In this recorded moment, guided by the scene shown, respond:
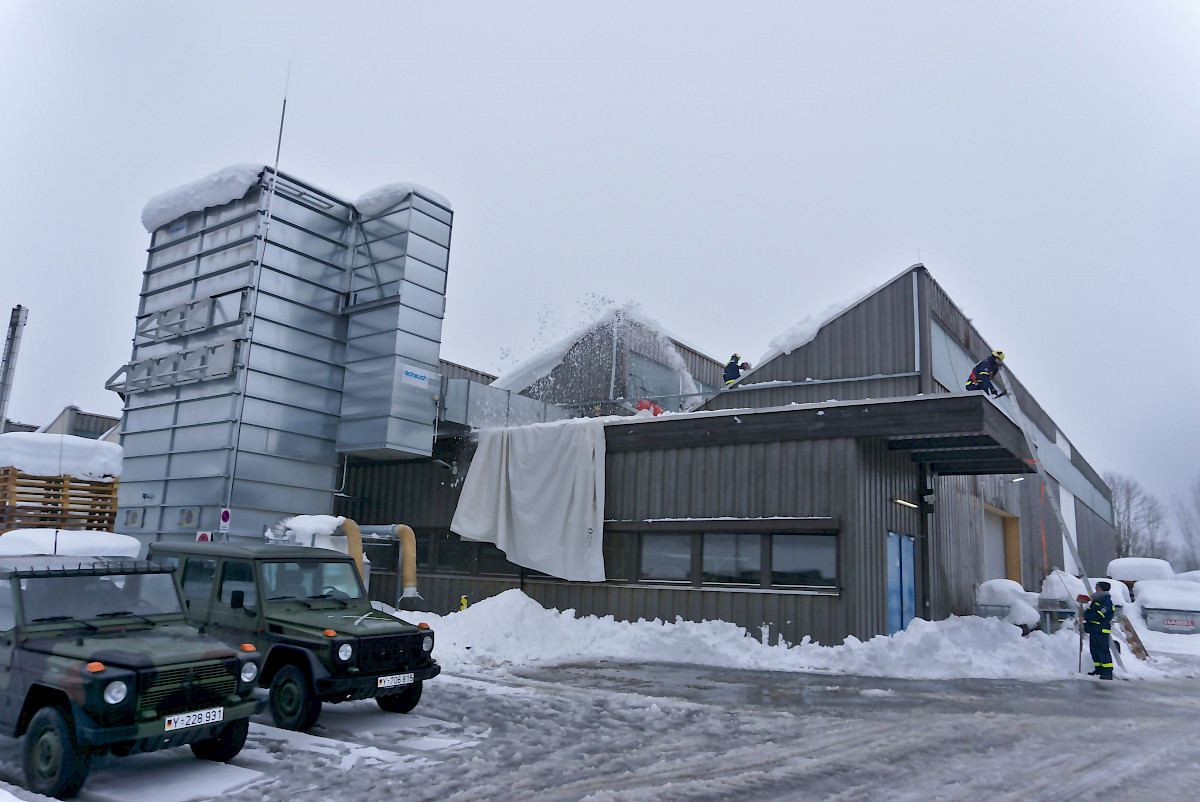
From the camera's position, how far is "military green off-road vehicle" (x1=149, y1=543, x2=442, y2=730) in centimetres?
879

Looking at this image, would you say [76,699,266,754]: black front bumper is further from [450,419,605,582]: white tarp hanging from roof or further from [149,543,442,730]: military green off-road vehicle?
[450,419,605,582]: white tarp hanging from roof

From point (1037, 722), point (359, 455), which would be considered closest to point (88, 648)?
point (1037, 722)

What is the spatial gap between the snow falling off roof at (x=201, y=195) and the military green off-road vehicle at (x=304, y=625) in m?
11.9

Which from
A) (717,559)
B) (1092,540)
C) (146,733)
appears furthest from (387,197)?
(1092,540)

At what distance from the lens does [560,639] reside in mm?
16312

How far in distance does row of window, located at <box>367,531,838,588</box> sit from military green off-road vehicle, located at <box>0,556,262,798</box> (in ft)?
33.5

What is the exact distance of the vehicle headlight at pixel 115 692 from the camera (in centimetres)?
647

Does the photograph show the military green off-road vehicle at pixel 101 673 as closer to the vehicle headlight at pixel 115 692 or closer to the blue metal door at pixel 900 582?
the vehicle headlight at pixel 115 692

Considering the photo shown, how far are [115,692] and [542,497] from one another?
40.3 ft

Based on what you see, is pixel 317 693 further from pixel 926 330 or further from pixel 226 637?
pixel 926 330

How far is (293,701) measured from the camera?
29.1 feet

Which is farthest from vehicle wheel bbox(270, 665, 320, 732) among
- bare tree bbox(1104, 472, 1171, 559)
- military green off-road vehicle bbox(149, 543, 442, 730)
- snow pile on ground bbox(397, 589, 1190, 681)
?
bare tree bbox(1104, 472, 1171, 559)

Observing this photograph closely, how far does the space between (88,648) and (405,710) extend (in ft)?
12.3

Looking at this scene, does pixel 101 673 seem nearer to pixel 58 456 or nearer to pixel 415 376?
pixel 415 376
